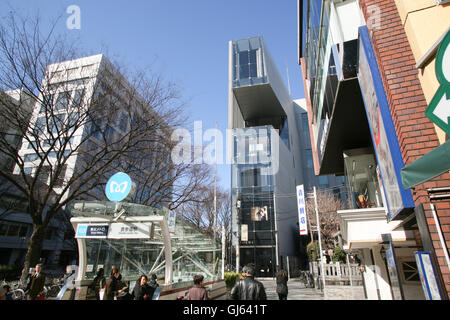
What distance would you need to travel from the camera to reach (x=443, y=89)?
2887 mm

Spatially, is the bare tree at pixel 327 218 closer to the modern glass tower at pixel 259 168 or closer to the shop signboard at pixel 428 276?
the modern glass tower at pixel 259 168

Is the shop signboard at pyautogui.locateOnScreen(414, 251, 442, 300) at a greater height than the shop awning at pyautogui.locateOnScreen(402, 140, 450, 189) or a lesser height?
lesser

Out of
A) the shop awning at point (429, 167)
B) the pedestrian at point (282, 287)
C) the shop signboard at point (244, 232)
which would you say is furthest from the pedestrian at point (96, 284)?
the shop signboard at point (244, 232)

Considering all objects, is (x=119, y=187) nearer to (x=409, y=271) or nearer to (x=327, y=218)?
(x=409, y=271)

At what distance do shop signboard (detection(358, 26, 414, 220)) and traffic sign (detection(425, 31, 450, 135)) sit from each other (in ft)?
4.27

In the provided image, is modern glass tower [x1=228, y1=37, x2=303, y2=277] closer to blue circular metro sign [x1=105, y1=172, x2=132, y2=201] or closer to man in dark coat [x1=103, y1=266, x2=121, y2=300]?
blue circular metro sign [x1=105, y1=172, x2=132, y2=201]

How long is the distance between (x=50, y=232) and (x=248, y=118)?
3513cm

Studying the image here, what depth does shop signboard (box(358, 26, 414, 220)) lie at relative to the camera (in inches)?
161

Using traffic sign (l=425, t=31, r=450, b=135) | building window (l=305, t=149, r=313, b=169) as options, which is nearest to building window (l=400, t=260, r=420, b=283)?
traffic sign (l=425, t=31, r=450, b=135)

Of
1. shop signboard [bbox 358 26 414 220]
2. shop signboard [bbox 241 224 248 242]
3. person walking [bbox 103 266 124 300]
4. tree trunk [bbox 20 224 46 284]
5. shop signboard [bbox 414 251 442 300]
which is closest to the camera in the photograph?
shop signboard [bbox 414 251 442 300]

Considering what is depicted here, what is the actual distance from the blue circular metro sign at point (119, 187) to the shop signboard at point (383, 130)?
749 centimetres

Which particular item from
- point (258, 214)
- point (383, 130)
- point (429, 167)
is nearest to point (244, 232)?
point (258, 214)

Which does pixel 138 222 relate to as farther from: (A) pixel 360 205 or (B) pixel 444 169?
(A) pixel 360 205

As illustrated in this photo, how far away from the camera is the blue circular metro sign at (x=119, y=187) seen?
851 cm
